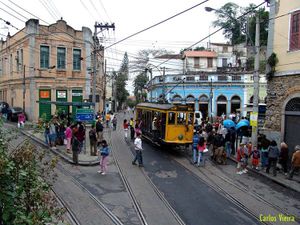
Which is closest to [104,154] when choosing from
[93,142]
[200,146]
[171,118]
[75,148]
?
[75,148]

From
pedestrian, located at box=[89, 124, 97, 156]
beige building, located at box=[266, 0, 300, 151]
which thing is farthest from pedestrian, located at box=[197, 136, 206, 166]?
pedestrian, located at box=[89, 124, 97, 156]

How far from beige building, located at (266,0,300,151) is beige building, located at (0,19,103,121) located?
20054mm

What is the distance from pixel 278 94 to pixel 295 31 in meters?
3.24

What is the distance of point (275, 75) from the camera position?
Answer: 17.4m

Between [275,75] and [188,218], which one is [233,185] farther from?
[275,75]

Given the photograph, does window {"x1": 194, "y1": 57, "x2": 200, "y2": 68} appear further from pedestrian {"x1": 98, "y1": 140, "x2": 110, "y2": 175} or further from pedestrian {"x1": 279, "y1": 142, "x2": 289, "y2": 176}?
pedestrian {"x1": 98, "y1": 140, "x2": 110, "y2": 175}

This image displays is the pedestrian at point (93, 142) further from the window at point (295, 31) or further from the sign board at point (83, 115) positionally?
the window at point (295, 31)

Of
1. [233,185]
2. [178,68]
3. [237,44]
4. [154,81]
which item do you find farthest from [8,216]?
[237,44]

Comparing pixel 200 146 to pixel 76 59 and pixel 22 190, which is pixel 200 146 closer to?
pixel 22 190

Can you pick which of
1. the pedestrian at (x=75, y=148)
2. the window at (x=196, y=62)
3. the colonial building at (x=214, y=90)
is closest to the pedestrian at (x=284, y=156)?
the pedestrian at (x=75, y=148)

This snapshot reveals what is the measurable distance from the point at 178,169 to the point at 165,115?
4083mm

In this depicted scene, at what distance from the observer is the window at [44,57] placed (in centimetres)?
3362

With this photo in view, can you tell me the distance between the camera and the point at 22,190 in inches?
180

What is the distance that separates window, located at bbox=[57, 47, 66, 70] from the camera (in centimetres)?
3428
